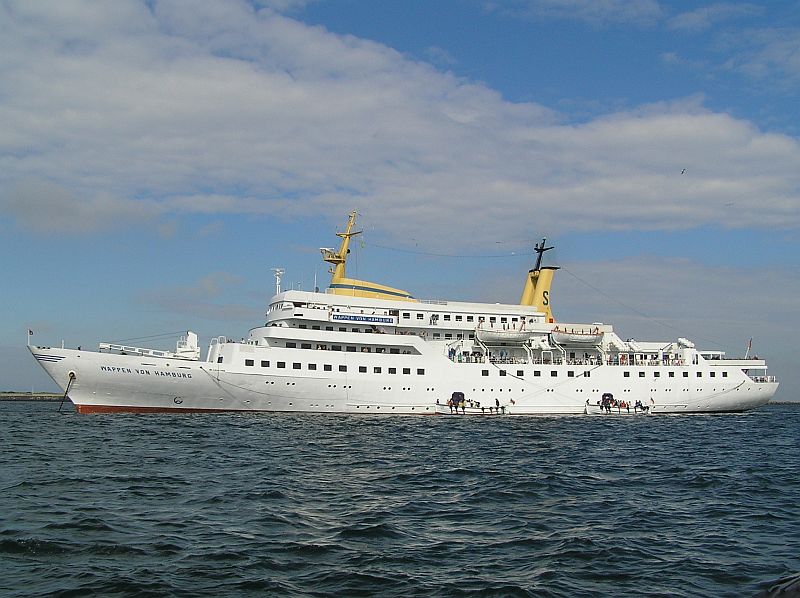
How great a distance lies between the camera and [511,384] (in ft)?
122

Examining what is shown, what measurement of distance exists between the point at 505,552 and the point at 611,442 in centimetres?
1608

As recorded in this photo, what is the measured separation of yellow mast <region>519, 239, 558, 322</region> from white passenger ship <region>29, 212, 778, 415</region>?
0.10 metres

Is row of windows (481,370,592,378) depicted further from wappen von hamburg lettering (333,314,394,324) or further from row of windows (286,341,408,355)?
wappen von hamburg lettering (333,314,394,324)

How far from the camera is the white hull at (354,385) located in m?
30.8

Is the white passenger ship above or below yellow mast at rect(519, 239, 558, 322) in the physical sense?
below

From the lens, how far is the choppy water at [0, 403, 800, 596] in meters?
7.84

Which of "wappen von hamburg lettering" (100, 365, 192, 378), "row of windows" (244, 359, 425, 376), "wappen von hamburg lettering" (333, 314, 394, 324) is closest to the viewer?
"wappen von hamburg lettering" (100, 365, 192, 378)

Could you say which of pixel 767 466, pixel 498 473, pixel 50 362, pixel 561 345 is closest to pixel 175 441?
pixel 498 473

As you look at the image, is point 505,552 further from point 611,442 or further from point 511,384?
point 511,384

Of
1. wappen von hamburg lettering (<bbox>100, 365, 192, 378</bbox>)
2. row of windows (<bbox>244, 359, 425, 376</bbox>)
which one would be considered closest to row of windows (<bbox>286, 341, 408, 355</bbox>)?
row of windows (<bbox>244, 359, 425, 376</bbox>)

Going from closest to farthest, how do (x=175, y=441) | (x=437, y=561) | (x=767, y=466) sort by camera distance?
(x=437, y=561) → (x=767, y=466) → (x=175, y=441)

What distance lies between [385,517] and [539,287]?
33.8m

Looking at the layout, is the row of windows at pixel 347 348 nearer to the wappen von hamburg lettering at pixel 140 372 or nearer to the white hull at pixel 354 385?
the white hull at pixel 354 385

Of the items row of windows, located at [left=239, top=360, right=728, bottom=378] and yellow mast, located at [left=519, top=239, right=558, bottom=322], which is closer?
row of windows, located at [left=239, top=360, right=728, bottom=378]
